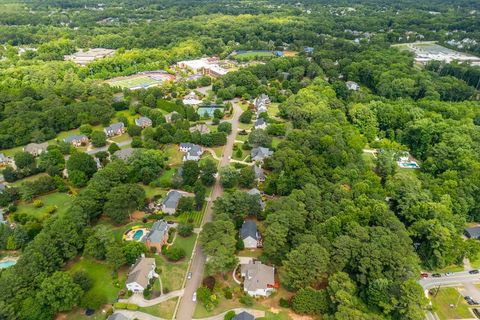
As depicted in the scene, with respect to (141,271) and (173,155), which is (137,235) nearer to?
(141,271)

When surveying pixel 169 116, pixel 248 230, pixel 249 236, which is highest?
pixel 248 230

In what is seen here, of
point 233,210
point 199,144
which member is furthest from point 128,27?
point 233,210

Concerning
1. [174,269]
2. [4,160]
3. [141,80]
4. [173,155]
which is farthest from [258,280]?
[141,80]

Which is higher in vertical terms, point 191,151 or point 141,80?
point 191,151

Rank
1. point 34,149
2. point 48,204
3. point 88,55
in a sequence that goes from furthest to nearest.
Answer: point 88,55 < point 34,149 < point 48,204

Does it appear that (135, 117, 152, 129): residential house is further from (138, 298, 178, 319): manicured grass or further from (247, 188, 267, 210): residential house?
(138, 298, 178, 319): manicured grass
